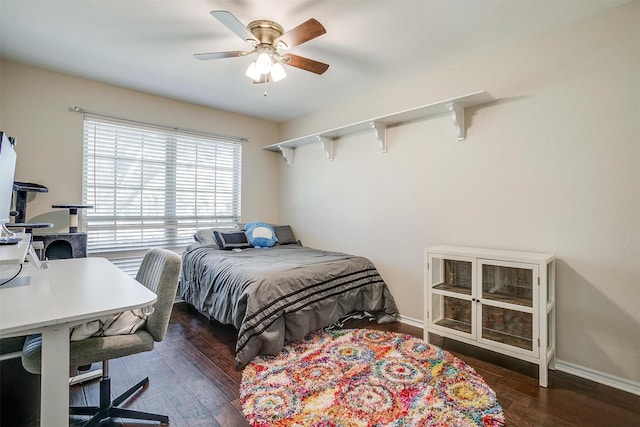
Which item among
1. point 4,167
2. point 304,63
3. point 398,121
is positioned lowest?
point 4,167

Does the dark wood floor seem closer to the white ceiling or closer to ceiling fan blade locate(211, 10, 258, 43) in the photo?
ceiling fan blade locate(211, 10, 258, 43)

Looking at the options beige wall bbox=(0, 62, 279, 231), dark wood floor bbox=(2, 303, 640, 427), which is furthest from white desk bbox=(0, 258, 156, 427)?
beige wall bbox=(0, 62, 279, 231)

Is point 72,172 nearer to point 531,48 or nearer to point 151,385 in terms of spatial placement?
point 151,385

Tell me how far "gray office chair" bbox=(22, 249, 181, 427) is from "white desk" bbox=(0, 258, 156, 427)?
0.17 metres

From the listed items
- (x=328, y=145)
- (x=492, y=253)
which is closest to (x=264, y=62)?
(x=328, y=145)

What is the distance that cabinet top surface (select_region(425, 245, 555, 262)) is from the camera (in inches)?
82.0

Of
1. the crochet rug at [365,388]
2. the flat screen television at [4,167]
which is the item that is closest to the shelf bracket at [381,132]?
the crochet rug at [365,388]

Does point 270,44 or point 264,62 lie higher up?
point 270,44

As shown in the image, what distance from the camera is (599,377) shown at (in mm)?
2027

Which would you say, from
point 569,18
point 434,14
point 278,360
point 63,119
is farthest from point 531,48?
point 63,119

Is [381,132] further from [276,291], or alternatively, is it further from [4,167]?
[4,167]

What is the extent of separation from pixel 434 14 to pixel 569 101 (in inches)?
43.9

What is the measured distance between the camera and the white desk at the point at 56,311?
1.05 metres

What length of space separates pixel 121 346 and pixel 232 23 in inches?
71.5
